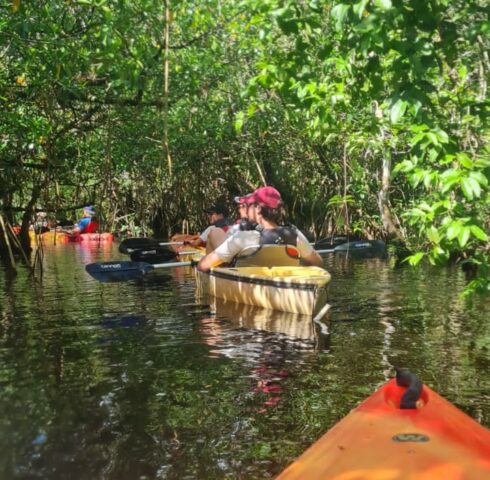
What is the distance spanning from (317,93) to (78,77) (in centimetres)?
549

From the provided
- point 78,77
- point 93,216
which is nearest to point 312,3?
point 78,77

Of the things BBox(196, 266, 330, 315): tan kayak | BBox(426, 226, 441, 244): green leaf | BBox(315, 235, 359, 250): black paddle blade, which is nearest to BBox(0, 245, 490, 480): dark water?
BBox(196, 266, 330, 315): tan kayak

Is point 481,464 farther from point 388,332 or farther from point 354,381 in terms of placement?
point 388,332

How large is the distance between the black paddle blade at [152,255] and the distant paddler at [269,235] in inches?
149

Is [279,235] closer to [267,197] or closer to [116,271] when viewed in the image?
[267,197]

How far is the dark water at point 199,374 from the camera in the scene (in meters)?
3.86

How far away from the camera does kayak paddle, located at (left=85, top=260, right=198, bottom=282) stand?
1056 cm

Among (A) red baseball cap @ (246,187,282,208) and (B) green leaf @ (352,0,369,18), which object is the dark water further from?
(B) green leaf @ (352,0,369,18)

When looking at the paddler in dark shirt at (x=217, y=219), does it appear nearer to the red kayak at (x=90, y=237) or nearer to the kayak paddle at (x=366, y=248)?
the kayak paddle at (x=366, y=248)

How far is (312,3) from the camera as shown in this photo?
329cm

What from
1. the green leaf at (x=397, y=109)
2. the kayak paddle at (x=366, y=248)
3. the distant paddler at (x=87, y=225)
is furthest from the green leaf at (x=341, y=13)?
the distant paddler at (x=87, y=225)

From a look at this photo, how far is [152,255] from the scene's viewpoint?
11.9 m

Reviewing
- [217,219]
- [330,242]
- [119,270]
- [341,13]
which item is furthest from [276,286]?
[330,242]

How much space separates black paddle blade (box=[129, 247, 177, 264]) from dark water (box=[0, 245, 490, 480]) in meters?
2.34
